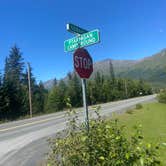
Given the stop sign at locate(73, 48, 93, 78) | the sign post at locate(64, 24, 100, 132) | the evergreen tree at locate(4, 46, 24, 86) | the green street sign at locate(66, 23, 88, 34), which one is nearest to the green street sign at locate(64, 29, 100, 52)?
the sign post at locate(64, 24, 100, 132)

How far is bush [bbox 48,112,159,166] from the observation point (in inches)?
152

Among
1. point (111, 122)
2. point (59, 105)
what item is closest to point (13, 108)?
point (59, 105)

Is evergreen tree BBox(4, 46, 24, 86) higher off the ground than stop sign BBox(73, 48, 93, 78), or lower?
higher

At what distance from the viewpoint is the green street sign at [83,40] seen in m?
6.27

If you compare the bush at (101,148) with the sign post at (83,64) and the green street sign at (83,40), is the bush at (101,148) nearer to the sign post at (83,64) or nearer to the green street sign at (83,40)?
the sign post at (83,64)

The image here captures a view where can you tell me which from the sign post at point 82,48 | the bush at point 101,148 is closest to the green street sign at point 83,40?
the sign post at point 82,48

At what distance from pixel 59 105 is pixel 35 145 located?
57617 mm

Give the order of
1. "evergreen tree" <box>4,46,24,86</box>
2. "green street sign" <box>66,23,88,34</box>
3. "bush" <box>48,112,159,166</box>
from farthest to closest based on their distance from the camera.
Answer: "evergreen tree" <box>4,46,24,86</box> → "green street sign" <box>66,23,88,34</box> → "bush" <box>48,112,159,166</box>

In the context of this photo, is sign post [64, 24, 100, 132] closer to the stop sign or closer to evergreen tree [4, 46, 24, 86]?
the stop sign

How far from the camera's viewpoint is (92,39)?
6.28m

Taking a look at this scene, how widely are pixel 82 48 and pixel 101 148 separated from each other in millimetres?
2346

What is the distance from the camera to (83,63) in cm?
590

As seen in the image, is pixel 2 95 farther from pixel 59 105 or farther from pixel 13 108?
pixel 59 105

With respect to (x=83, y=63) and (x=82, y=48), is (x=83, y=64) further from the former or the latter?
(x=82, y=48)
